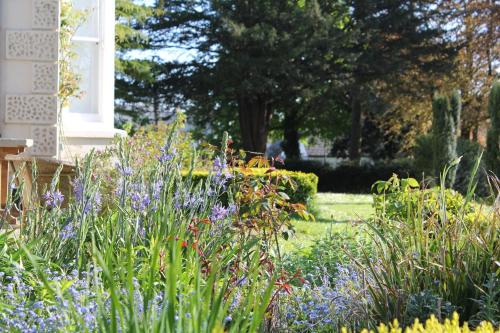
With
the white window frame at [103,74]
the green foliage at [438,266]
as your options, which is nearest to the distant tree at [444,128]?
the white window frame at [103,74]

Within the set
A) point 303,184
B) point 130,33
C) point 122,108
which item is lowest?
point 303,184

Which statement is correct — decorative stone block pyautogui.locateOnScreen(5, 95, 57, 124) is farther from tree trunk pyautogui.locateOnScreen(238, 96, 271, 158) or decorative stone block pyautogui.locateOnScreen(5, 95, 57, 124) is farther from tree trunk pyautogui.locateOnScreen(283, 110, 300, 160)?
tree trunk pyautogui.locateOnScreen(283, 110, 300, 160)

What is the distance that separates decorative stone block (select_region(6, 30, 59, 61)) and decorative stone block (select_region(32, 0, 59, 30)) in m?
0.07

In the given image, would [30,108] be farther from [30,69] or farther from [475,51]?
[475,51]

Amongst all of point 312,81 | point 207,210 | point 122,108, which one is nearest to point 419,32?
point 312,81

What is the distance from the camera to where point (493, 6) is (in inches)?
915

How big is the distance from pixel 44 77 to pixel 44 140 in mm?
612

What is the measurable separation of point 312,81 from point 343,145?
11502 millimetres


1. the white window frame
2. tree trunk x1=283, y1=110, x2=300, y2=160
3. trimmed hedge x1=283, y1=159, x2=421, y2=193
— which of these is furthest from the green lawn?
tree trunk x1=283, y1=110, x2=300, y2=160

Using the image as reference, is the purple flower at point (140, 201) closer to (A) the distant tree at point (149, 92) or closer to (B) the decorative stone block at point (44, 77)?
(B) the decorative stone block at point (44, 77)

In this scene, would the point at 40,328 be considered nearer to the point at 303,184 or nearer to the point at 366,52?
the point at 303,184

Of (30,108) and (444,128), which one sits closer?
(30,108)

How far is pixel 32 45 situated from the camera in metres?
6.72

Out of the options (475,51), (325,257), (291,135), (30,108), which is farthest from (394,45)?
(325,257)
